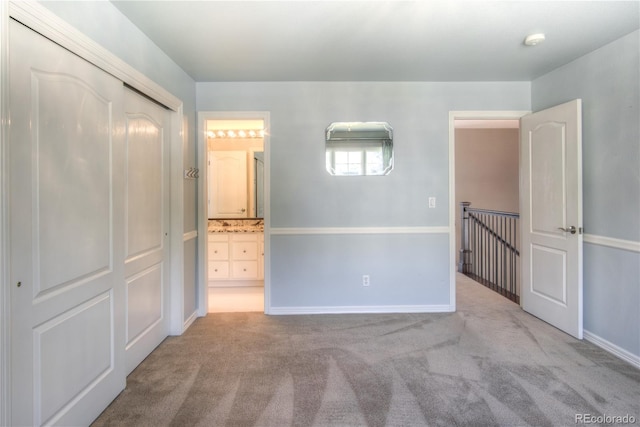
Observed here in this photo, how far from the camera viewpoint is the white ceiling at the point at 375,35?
76.1 inches

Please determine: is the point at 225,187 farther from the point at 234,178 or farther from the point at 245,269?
the point at 245,269

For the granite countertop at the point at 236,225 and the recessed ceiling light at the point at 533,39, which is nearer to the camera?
the recessed ceiling light at the point at 533,39

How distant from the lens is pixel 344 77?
10.1 feet

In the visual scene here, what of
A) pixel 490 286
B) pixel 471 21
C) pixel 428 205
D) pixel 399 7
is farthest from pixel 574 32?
pixel 490 286

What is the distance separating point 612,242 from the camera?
2.41m

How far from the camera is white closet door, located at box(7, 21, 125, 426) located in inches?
49.9

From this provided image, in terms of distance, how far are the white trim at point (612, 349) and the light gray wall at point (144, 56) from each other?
11.8 feet

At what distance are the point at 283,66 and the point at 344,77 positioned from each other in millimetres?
641

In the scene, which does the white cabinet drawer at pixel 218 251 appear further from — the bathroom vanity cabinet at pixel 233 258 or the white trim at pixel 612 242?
the white trim at pixel 612 242

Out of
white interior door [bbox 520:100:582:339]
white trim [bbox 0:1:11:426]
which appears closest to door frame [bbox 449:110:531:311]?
white interior door [bbox 520:100:582:339]

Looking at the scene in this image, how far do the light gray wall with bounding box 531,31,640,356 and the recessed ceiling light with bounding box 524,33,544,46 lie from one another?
62cm

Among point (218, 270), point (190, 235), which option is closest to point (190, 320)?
point (190, 235)

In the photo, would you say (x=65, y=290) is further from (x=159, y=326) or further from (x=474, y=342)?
(x=474, y=342)

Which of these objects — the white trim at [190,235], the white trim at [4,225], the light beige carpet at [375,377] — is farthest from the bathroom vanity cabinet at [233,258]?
the white trim at [4,225]
